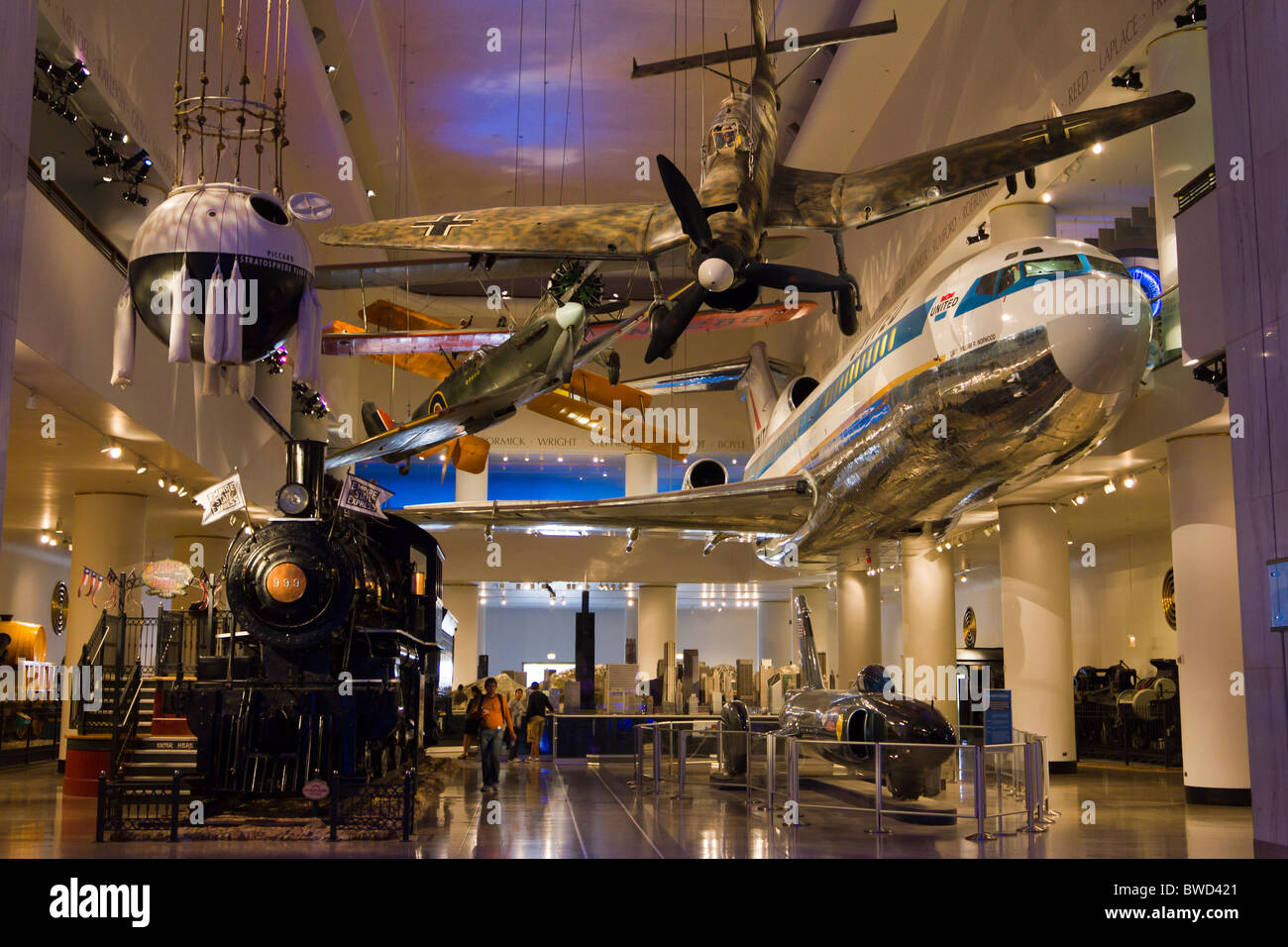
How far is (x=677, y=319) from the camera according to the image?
35.7 ft

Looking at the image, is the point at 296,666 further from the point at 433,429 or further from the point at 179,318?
the point at 179,318

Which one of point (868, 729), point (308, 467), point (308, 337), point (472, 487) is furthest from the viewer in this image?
point (472, 487)

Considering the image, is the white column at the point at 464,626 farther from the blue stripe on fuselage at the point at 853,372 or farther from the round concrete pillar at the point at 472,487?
the blue stripe on fuselage at the point at 853,372

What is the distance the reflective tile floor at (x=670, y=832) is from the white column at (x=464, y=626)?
1800 cm

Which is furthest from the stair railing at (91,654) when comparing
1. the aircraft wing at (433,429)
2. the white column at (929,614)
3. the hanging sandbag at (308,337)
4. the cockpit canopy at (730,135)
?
the white column at (929,614)

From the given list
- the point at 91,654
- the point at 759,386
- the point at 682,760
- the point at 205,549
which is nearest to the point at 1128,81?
the point at 759,386

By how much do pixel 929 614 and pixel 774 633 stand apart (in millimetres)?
23422

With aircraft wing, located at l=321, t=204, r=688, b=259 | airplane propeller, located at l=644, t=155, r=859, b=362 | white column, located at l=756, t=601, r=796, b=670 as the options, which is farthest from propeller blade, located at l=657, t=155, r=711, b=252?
white column, located at l=756, t=601, r=796, b=670

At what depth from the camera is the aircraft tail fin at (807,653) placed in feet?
52.2

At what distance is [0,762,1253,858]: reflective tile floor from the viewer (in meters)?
8.95

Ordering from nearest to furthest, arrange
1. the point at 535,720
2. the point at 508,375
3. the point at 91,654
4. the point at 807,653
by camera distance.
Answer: the point at 508,375
the point at 91,654
the point at 807,653
the point at 535,720

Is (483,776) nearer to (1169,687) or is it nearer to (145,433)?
(145,433)

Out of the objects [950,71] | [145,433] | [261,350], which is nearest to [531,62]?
[950,71]

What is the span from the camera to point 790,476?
46.6 ft
